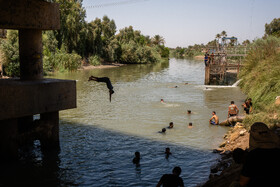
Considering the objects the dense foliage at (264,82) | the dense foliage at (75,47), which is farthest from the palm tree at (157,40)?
the dense foliage at (264,82)

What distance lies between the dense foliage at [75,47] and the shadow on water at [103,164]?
26074mm

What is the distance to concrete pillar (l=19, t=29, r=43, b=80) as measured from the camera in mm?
10602

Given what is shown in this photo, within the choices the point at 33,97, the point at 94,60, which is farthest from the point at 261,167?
the point at 94,60

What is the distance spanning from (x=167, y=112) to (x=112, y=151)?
28.2 ft

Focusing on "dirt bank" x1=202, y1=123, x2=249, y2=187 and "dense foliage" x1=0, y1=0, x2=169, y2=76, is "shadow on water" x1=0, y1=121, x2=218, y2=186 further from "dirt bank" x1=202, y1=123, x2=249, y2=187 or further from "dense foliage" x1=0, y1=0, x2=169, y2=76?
"dense foliage" x1=0, y1=0, x2=169, y2=76

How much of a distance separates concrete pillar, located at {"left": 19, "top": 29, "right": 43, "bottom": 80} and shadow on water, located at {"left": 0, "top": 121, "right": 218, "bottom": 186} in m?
3.17

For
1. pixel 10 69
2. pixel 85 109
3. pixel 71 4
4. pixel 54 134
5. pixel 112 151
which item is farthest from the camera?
pixel 71 4

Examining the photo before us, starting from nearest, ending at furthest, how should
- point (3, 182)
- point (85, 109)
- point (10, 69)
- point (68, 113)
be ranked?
point (3, 182) → point (68, 113) → point (85, 109) → point (10, 69)

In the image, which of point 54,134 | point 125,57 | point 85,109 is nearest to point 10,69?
point 85,109

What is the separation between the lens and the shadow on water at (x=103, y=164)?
9.53 m

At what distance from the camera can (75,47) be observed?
59.4 m

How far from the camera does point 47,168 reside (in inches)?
409

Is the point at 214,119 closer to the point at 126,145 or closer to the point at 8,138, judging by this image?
the point at 126,145

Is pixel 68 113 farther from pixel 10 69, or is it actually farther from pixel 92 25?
pixel 92 25
